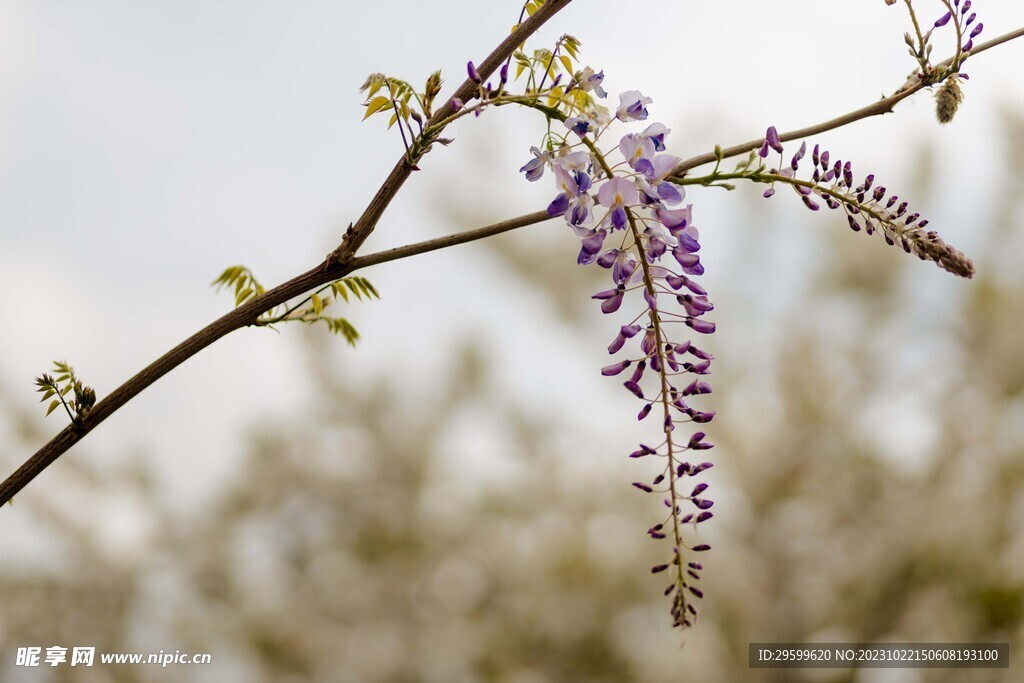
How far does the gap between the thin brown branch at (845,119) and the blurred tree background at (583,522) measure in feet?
10.2

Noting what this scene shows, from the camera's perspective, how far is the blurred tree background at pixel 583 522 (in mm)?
3521

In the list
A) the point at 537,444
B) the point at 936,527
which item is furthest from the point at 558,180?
the point at 936,527

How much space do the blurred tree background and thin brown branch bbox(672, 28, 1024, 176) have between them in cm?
311

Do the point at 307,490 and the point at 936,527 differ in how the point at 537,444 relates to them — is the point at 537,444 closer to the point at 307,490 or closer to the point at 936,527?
the point at 307,490

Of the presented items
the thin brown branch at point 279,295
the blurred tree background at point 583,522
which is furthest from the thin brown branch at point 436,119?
the blurred tree background at point 583,522

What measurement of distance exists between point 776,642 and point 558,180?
141 inches

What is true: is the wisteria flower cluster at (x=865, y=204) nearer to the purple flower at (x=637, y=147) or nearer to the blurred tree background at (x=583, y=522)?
the purple flower at (x=637, y=147)

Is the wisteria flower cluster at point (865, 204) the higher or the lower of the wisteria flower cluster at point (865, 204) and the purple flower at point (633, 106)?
the lower

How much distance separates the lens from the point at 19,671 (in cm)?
341

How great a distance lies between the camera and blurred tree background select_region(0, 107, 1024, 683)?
352cm

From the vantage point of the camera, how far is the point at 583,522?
357 centimetres

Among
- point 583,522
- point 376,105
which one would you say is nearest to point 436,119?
point 376,105

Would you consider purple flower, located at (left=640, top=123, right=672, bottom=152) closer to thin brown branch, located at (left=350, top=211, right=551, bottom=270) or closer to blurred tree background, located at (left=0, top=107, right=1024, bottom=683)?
thin brown branch, located at (left=350, top=211, right=551, bottom=270)

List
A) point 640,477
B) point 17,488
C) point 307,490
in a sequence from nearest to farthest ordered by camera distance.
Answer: point 17,488 < point 640,477 < point 307,490
